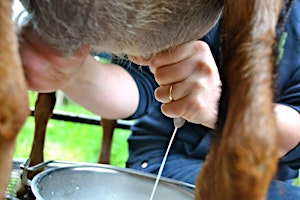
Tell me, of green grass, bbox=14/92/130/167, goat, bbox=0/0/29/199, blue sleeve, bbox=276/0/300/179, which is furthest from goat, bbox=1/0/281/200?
green grass, bbox=14/92/130/167

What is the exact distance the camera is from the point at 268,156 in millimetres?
669

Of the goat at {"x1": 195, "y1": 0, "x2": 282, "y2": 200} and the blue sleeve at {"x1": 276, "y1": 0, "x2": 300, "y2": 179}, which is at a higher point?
the blue sleeve at {"x1": 276, "y1": 0, "x2": 300, "y2": 179}

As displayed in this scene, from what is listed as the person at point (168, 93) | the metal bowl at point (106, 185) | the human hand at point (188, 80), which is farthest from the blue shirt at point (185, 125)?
the human hand at point (188, 80)

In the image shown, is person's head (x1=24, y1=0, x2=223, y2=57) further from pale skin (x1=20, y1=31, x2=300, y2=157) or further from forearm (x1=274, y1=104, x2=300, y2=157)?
forearm (x1=274, y1=104, x2=300, y2=157)

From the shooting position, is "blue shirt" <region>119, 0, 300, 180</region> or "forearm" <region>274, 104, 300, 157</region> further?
"blue shirt" <region>119, 0, 300, 180</region>

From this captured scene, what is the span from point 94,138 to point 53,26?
1.80 m

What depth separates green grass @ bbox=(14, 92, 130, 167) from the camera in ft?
7.38

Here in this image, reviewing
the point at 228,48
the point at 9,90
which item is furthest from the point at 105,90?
the point at 9,90

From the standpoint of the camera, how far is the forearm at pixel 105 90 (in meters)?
1.68

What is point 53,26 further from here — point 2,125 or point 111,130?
point 111,130

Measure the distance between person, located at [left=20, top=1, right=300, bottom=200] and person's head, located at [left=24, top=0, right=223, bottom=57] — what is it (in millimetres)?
21

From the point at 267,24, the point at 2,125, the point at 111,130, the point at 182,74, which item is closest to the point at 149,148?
the point at 111,130

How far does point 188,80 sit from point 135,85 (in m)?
A: 0.65

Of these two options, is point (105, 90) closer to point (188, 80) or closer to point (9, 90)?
point (188, 80)
